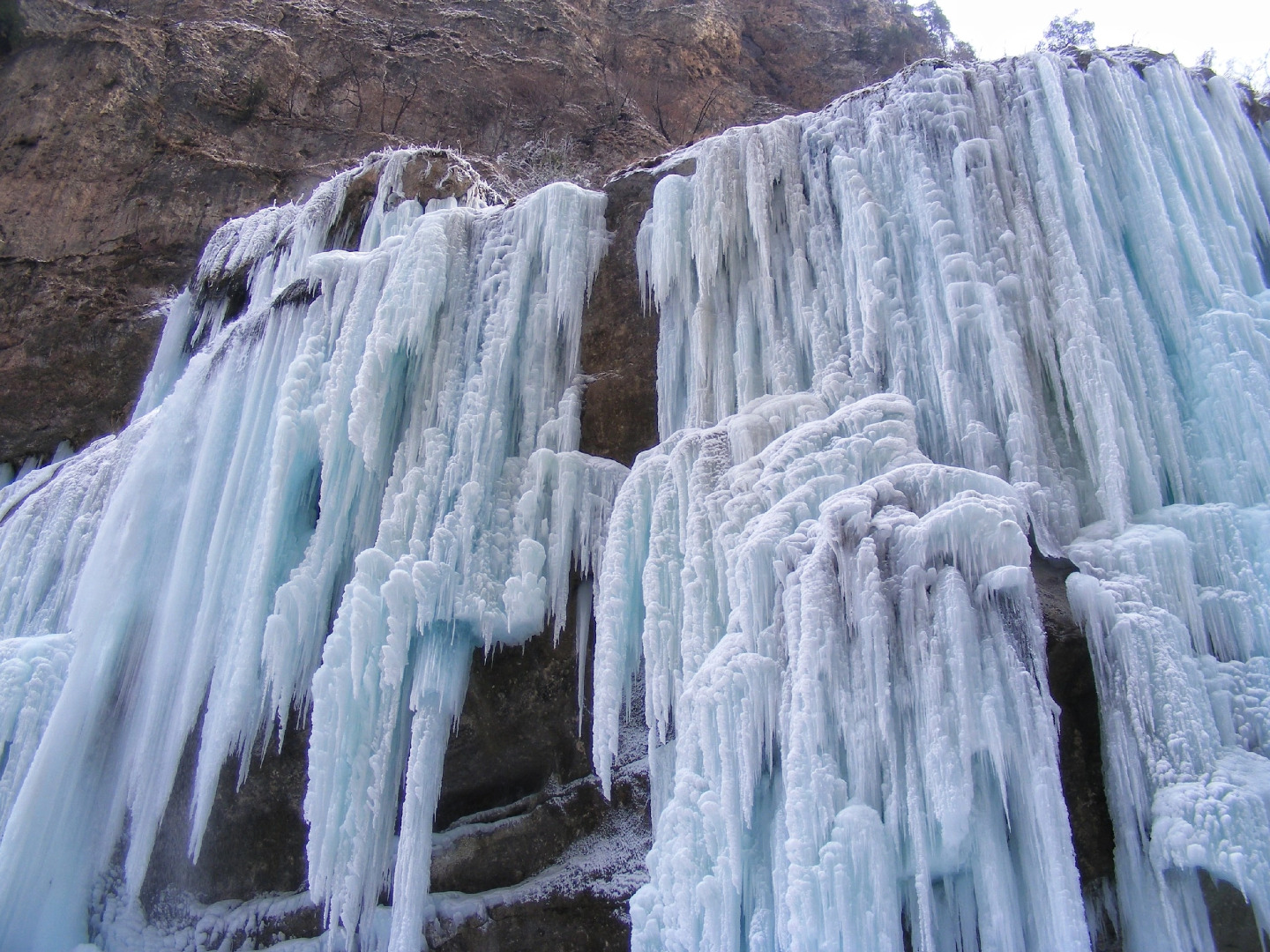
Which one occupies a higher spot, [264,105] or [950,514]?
[264,105]

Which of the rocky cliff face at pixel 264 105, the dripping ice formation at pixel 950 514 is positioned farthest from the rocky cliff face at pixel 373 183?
the dripping ice formation at pixel 950 514

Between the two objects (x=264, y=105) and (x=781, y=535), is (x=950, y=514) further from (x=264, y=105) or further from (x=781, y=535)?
(x=264, y=105)

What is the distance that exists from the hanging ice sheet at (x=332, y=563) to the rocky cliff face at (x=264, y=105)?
16.2 ft

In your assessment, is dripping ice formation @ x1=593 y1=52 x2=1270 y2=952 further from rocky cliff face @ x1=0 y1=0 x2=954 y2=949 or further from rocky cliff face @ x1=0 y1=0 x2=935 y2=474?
rocky cliff face @ x1=0 y1=0 x2=935 y2=474

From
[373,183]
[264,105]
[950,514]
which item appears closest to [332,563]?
[950,514]

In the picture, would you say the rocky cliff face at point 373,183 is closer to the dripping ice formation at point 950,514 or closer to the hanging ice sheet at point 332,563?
the hanging ice sheet at point 332,563

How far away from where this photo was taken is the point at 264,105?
46.8ft

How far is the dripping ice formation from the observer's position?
3.46 meters

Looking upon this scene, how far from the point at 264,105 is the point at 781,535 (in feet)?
43.3

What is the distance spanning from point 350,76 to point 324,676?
1278cm

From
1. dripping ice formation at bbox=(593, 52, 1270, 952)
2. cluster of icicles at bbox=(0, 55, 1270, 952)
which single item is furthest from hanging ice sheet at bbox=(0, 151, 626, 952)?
dripping ice formation at bbox=(593, 52, 1270, 952)

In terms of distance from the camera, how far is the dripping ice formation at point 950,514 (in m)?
3.46

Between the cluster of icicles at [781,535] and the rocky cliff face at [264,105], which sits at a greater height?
the rocky cliff face at [264,105]

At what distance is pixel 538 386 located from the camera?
6406 millimetres
